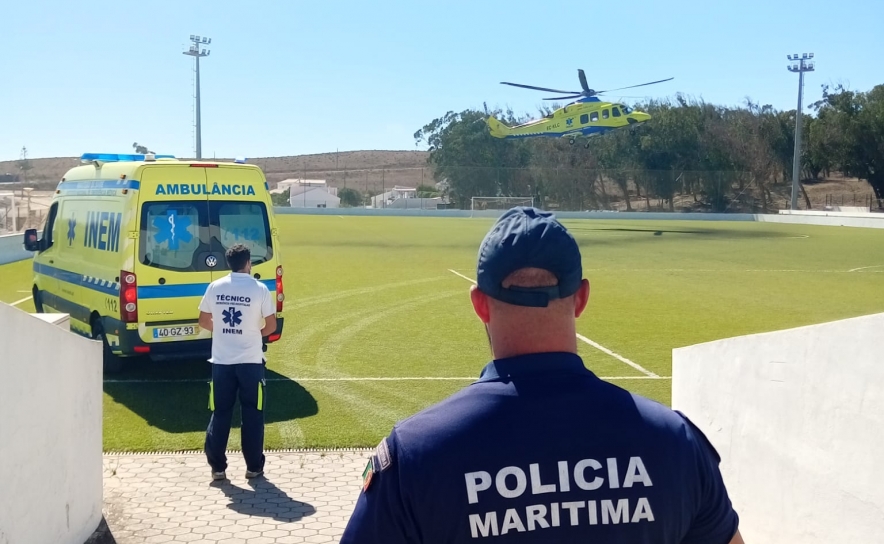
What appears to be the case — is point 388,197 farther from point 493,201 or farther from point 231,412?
point 231,412

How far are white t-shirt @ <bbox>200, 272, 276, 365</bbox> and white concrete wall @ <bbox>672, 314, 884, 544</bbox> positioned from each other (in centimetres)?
320

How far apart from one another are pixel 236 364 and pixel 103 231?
13.3 ft

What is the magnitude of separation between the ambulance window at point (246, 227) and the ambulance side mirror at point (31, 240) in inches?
132

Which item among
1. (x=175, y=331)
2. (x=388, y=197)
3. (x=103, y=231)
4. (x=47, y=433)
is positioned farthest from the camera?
(x=388, y=197)

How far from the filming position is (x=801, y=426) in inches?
164

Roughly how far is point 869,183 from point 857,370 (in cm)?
7618

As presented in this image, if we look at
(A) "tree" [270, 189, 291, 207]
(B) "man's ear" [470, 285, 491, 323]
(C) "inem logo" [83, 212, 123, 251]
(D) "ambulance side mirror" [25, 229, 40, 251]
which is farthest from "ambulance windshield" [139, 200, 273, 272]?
(A) "tree" [270, 189, 291, 207]

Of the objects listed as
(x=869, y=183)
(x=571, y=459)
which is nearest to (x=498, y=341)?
(x=571, y=459)

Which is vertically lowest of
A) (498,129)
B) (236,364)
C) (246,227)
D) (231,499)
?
(231,499)

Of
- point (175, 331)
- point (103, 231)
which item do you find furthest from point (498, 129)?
point (175, 331)

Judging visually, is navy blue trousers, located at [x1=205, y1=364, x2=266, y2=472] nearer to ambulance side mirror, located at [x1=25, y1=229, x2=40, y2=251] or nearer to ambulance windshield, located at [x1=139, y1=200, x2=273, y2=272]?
ambulance windshield, located at [x1=139, y1=200, x2=273, y2=272]

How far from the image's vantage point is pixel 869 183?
7162cm

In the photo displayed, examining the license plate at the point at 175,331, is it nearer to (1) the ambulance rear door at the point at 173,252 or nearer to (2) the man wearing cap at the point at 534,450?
(1) the ambulance rear door at the point at 173,252

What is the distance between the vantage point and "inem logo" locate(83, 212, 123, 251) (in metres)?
9.20
